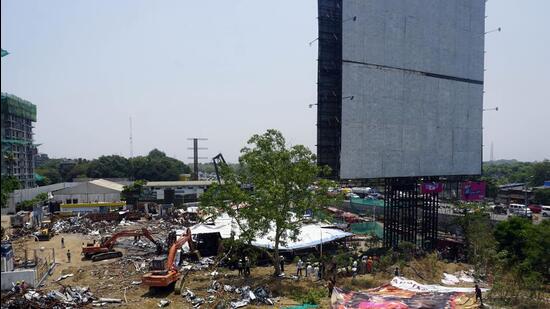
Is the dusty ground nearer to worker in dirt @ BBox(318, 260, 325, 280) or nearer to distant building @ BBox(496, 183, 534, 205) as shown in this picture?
worker in dirt @ BBox(318, 260, 325, 280)

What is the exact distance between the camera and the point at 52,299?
1839 cm

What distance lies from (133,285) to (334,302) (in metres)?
11.4

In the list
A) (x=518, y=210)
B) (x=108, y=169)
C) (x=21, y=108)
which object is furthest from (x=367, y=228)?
(x=108, y=169)

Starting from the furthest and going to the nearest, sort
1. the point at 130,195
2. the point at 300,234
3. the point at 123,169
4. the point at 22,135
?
1. the point at 123,169
2. the point at 22,135
3. the point at 130,195
4. the point at 300,234

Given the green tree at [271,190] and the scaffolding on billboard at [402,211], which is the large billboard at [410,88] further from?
the green tree at [271,190]

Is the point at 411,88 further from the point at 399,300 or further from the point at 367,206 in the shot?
the point at 367,206

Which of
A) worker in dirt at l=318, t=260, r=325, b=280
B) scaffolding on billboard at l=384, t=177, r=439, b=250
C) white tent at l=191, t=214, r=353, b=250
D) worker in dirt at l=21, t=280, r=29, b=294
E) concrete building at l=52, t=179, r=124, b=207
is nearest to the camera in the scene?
worker in dirt at l=21, t=280, r=29, b=294

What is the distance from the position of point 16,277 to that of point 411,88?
93.6 ft

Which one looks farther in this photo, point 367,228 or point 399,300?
point 367,228

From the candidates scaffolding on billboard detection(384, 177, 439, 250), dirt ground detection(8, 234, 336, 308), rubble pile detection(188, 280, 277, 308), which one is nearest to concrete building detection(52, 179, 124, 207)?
dirt ground detection(8, 234, 336, 308)

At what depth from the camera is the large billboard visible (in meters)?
28.3

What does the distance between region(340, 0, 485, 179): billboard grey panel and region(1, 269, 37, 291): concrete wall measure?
62.6ft

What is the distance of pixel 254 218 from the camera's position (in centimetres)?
2144

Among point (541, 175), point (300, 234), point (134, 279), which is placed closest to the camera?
point (134, 279)
